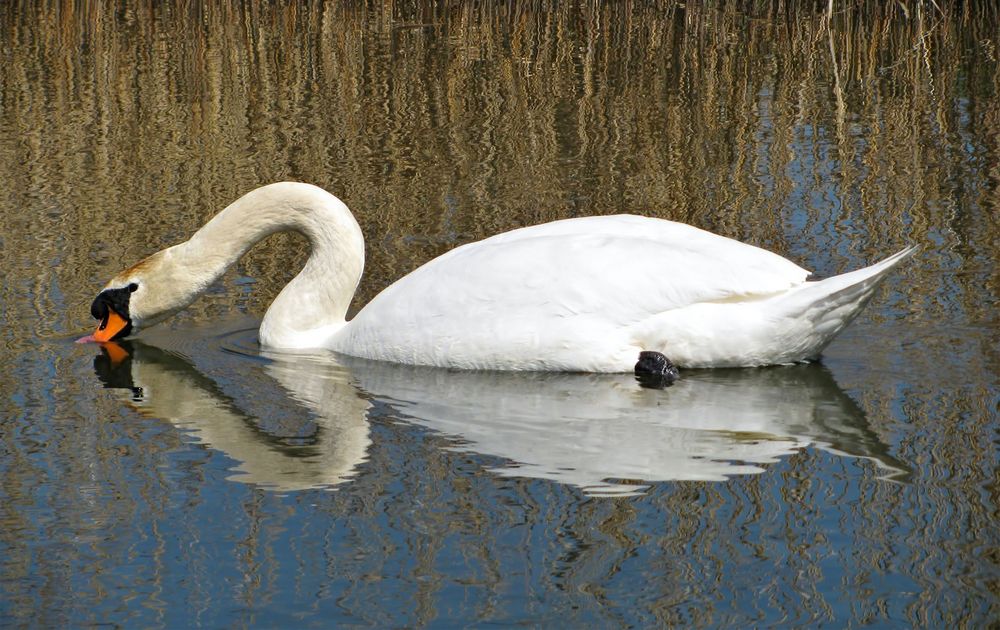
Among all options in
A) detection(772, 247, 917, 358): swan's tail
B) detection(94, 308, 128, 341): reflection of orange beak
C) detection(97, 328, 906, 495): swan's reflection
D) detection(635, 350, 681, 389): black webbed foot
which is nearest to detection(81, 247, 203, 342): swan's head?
detection(94, 308, 128, 341): reflection of orange beak

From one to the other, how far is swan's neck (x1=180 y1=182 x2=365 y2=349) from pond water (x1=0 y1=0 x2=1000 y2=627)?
0.26 metres

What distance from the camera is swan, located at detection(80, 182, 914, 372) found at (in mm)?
6867

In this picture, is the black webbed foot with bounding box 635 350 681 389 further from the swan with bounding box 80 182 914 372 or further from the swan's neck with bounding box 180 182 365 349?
the swan's neck with bounding box 180 182 365 349

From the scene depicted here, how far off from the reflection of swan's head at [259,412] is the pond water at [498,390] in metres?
0.02

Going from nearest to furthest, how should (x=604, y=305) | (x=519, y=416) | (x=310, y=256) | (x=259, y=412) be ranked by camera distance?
(x=519, y=416) → (x=259, y=412) → (x=604, y=305) → (x=310, y=256)

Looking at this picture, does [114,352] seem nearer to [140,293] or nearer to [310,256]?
[140,293]

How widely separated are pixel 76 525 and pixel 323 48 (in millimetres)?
11658

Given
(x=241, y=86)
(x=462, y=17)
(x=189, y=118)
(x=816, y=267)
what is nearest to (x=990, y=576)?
(x=816, y=267)

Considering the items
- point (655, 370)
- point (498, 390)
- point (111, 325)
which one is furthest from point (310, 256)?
point (655, 370)

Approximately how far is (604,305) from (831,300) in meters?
0.99

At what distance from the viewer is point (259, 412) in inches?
271

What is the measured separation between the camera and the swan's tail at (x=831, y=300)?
21.5ft

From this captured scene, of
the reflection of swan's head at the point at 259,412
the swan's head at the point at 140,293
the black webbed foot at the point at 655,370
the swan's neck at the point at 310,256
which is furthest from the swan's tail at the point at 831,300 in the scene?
the swan's head at the point at 140,293

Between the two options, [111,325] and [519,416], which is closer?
[519,416]
